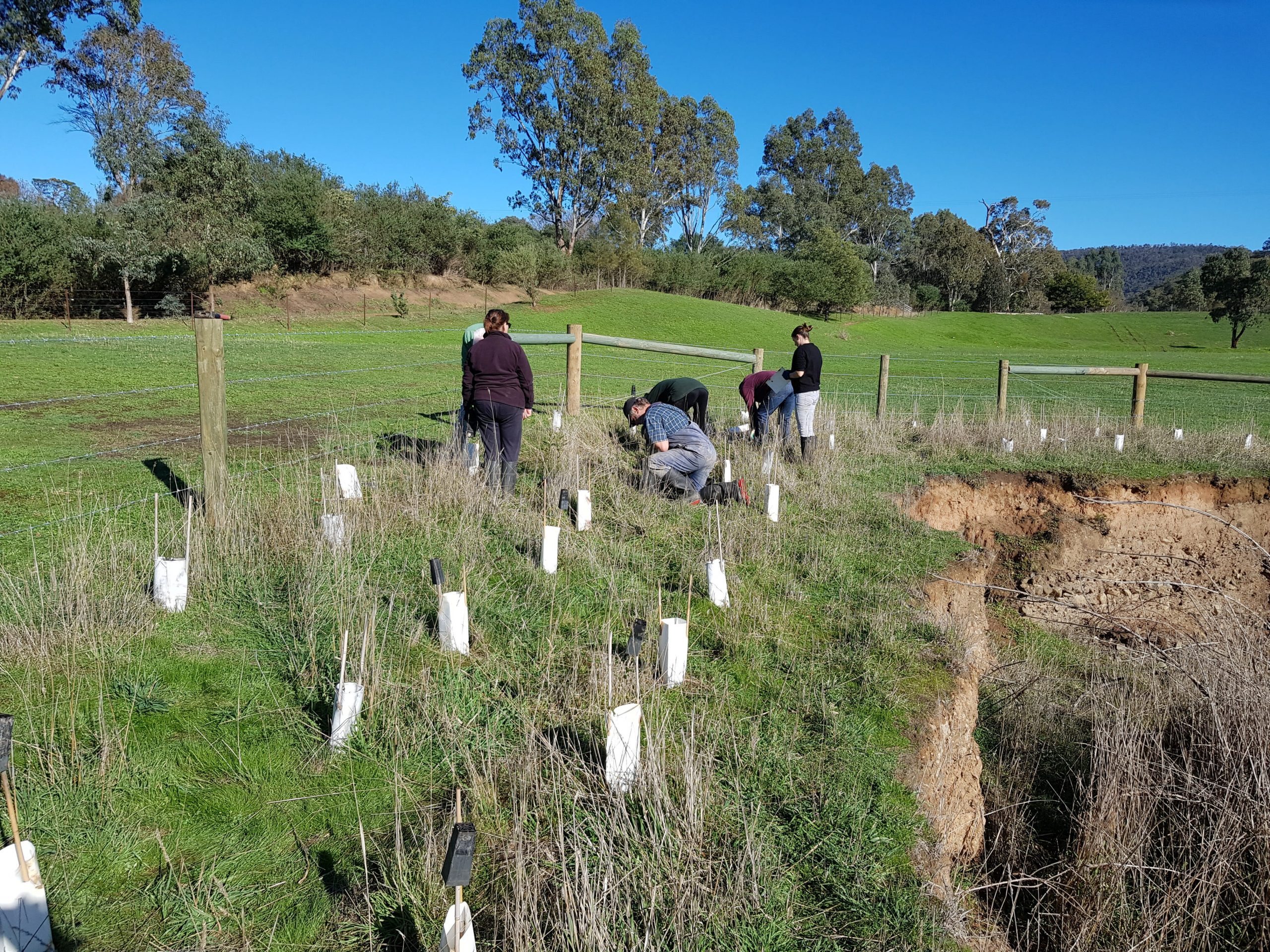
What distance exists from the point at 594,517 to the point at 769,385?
4131mm

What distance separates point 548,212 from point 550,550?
55769 millimetres

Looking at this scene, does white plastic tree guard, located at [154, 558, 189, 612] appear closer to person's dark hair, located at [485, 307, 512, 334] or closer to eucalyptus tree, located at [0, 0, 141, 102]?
Result: person's dark hair, located at [485, 307, 512, 334]

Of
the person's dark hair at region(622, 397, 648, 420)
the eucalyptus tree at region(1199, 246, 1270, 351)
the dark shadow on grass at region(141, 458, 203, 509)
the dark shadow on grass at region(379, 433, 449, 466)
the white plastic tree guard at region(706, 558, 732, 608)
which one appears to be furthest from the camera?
the eucalyptus tree at region(1199, 246, 1270, 351)

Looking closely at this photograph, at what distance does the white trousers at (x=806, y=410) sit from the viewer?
10383 mm

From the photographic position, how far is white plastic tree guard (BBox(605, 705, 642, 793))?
3.30 metres

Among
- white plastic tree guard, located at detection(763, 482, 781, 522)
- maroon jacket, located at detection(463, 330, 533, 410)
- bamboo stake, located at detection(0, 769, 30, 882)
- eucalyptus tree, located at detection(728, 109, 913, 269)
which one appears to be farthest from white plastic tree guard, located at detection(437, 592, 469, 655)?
eucalyptus tree, located at detection(728, 109, 913, 269)

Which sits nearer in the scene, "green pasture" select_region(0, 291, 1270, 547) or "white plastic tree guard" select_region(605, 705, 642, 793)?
"white plastic tree guard" select_region(605, 705, 642, 793)

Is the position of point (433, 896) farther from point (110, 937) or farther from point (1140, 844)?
point (1140, 844)

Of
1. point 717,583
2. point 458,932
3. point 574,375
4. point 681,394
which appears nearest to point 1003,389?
point 681,394

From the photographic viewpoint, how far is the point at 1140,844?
368cm

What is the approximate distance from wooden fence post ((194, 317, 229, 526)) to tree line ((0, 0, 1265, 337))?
91.6 feet

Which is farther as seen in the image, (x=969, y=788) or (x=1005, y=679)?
(x=1005, y=679)

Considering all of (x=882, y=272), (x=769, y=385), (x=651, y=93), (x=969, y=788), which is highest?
(x=651, y=93)

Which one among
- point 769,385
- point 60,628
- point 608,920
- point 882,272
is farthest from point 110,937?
point 882,272
